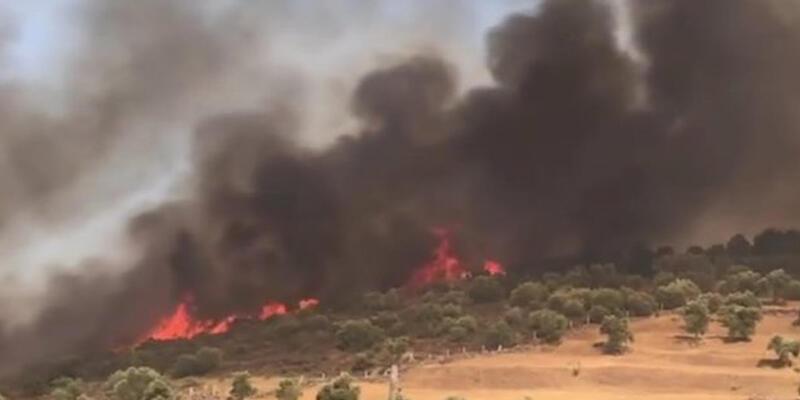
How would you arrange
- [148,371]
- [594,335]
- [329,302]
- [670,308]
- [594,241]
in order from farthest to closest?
[594,241], [329,302], [670,308], [594,335], [148,371]

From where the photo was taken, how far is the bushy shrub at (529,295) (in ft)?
247

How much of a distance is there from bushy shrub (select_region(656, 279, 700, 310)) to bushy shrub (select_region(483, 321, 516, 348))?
13639mm

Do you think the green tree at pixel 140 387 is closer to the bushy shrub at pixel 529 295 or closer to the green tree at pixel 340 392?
the green tree at pixel 340 392

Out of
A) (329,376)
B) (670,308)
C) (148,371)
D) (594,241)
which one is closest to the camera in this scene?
(148,371)

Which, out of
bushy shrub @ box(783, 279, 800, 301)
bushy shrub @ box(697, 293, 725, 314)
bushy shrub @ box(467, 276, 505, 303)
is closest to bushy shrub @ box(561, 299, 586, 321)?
bushy shrub @ box(697, 293, 725, 314)

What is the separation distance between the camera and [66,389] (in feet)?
196

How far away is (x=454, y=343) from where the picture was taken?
66688mm

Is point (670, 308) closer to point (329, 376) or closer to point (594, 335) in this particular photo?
point (594, 335)

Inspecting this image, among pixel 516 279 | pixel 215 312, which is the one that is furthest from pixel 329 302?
pixel 516 279

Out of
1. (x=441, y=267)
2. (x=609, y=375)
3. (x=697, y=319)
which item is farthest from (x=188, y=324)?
(x=609, y=375)

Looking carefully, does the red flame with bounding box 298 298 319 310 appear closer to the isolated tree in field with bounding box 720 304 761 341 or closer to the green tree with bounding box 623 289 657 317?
the green tree with bounding box 623 289 657 317

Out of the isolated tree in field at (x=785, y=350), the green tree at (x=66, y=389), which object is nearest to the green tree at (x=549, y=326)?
the isolated tree in field at (x=785, y=350)

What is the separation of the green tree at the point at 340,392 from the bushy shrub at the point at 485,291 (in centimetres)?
3421

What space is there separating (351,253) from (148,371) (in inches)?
1807
